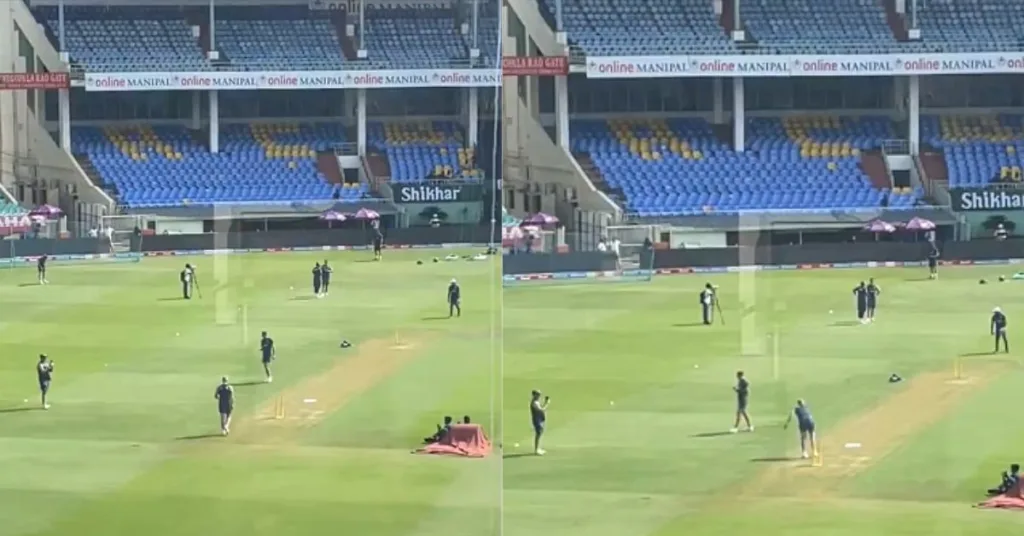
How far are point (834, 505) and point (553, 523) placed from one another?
100cm

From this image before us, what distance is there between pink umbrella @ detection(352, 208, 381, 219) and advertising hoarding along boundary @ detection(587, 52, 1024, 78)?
114cm

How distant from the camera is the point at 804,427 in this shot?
26.3 feet

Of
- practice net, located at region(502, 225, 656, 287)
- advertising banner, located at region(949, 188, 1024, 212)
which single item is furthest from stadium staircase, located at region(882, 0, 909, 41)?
practice net, located at region(502, 225, 656, 287)

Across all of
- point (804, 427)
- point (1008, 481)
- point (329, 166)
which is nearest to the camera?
point (1008, 481)

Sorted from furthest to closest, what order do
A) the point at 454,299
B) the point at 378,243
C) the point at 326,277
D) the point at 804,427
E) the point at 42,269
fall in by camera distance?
1. the point at 454,299
2. the point at 326,277
3. the point at 42,269
4. the point at 378,243
5. the point at 804,427

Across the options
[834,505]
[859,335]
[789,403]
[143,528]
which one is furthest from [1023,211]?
[143,528]

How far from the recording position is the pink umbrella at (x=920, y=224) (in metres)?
9.62

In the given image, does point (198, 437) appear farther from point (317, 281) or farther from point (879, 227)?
point (879, 227)

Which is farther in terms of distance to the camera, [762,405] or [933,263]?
[933,263]

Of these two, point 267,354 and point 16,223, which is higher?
point 16,223

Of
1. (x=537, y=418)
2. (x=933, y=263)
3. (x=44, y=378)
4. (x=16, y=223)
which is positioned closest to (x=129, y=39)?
(x=16, y=223)

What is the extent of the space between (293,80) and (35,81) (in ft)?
3.45

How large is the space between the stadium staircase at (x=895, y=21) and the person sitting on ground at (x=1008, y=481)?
247 centimetres

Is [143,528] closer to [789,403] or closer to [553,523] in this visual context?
[553,523]
